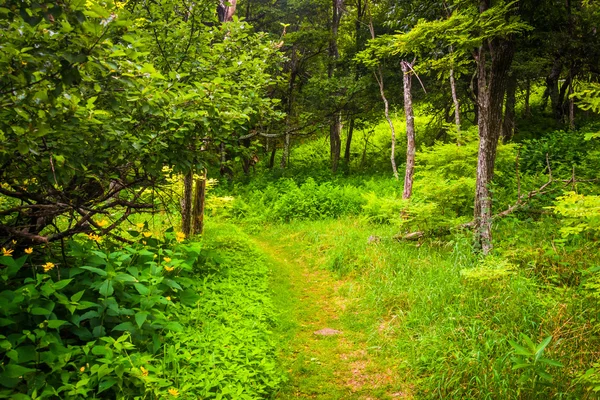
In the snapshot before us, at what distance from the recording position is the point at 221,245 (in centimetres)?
873

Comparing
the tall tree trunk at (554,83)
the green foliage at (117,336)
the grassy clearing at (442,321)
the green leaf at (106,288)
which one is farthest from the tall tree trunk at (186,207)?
the tall tree trunk at (554,83)

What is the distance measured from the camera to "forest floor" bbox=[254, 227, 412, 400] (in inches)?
181

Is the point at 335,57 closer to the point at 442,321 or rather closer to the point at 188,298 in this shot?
the point at 442,321

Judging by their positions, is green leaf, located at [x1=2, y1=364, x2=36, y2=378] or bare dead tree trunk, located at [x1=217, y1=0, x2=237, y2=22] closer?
green leaf, located at [x1=2, y1=364, x2=36, y2=378]

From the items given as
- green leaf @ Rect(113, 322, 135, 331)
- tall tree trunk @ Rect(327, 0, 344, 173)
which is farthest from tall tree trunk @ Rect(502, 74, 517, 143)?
green leaf @ Rect(113, 322, 135, 331)

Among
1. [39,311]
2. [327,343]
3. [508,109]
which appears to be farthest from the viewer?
[508,109]

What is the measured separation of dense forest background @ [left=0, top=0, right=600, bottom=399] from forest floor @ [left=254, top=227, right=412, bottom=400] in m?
0.05

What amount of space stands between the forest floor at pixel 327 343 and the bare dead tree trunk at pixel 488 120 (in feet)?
8.36

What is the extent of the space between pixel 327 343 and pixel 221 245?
12.8 feet

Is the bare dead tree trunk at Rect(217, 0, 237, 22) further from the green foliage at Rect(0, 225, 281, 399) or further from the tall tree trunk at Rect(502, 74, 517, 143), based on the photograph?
the tall tree trunk at Rect(502, 74, 517, 143)

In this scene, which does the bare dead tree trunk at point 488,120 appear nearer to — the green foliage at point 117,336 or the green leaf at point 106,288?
the green foliage at point 117,336

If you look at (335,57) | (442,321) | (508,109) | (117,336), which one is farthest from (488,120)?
(335,57)

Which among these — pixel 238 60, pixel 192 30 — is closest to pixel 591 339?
pixel 238 60

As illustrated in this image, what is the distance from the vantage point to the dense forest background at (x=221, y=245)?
322cm
